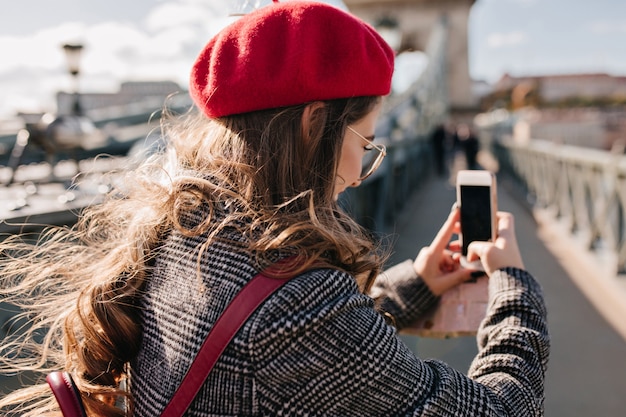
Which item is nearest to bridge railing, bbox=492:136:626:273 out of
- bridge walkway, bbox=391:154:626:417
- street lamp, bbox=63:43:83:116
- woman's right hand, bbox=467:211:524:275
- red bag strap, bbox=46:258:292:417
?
bridge walkway, bbox=391:154:626:417

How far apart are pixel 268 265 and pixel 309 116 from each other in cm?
30

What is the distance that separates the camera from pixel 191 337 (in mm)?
957

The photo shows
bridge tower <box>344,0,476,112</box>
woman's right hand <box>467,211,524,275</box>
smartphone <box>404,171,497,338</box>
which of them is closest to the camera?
woman's right hand <box>467,211,524,275</box>

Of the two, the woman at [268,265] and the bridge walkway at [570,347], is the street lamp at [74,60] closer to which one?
the bridge walkway at [570,347]

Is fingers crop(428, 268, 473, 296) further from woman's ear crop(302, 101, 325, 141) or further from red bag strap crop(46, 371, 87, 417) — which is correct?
red bag strap crop(46, 371, 87, 417)

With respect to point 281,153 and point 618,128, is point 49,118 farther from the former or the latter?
point 618,128

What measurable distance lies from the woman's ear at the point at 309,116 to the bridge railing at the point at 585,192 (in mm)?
4024

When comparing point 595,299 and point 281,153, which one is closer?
point 281,153

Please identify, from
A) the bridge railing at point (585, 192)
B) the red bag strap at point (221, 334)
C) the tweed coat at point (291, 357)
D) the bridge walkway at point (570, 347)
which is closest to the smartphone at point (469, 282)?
the bridge walkway at point (570, 347)

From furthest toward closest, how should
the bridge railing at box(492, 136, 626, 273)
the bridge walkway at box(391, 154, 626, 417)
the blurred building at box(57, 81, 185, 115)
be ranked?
the blurred building at box(57, 81, 185, 115) → the bridge railing at box(492, 136, 626, 273) → the bridge walkway at box(391, 154, 626, 417)

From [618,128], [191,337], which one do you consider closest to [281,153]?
[191,337]

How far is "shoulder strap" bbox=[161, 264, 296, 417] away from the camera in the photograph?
2.96ft

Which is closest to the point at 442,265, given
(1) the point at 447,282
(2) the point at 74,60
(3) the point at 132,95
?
(1) the point at 447,282

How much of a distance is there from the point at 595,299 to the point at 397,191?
3389mm
